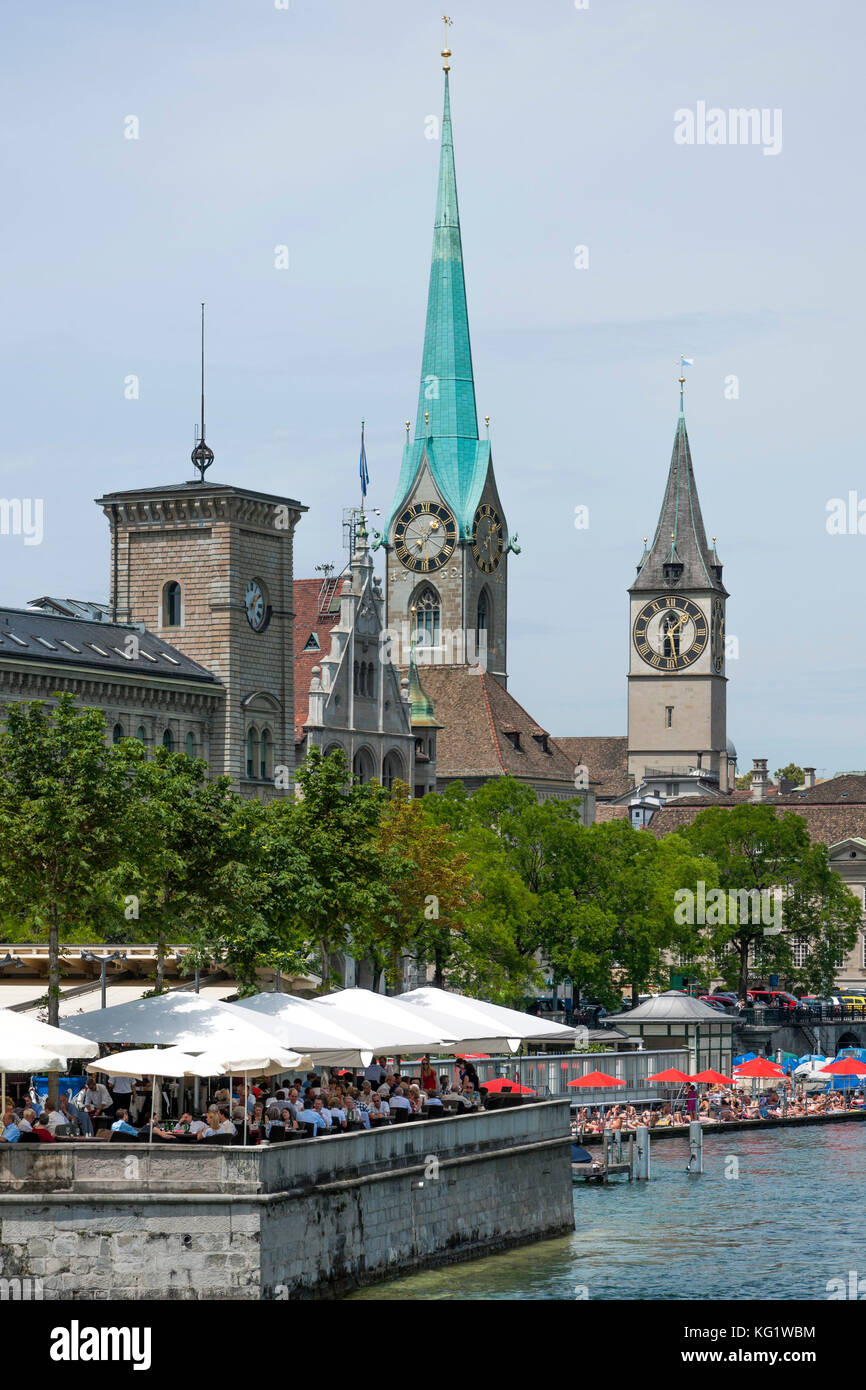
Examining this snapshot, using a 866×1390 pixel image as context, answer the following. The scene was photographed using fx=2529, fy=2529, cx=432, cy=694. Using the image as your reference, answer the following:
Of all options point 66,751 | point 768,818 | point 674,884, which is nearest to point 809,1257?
point 66,751

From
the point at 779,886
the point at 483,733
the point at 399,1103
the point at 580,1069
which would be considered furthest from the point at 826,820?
the point at 399,1103

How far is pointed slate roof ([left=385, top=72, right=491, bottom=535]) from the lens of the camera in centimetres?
17712

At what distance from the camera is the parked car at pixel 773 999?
123500mm

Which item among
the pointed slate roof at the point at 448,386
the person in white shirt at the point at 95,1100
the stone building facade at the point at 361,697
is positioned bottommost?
the person in white shirt at the point at 95,1100

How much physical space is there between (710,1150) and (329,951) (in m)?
15.5

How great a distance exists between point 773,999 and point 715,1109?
39.2m

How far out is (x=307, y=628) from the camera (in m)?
134

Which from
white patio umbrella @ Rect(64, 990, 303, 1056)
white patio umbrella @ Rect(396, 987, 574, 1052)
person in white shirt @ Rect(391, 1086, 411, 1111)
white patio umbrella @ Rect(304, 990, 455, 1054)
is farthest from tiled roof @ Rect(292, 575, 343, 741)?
white patio umbrella @ Rect(64, 990, 303, 1056)

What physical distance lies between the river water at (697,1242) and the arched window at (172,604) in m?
33.7

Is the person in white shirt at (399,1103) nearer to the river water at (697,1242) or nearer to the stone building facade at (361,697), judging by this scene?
the river water at (697,1242)

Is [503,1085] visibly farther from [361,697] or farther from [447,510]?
[447,510]

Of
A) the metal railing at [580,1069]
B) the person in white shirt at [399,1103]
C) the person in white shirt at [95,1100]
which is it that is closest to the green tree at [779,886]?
the metal railing at [580,1069]

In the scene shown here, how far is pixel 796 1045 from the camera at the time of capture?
120m

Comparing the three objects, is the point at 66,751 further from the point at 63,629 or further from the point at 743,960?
the point at 743,960
